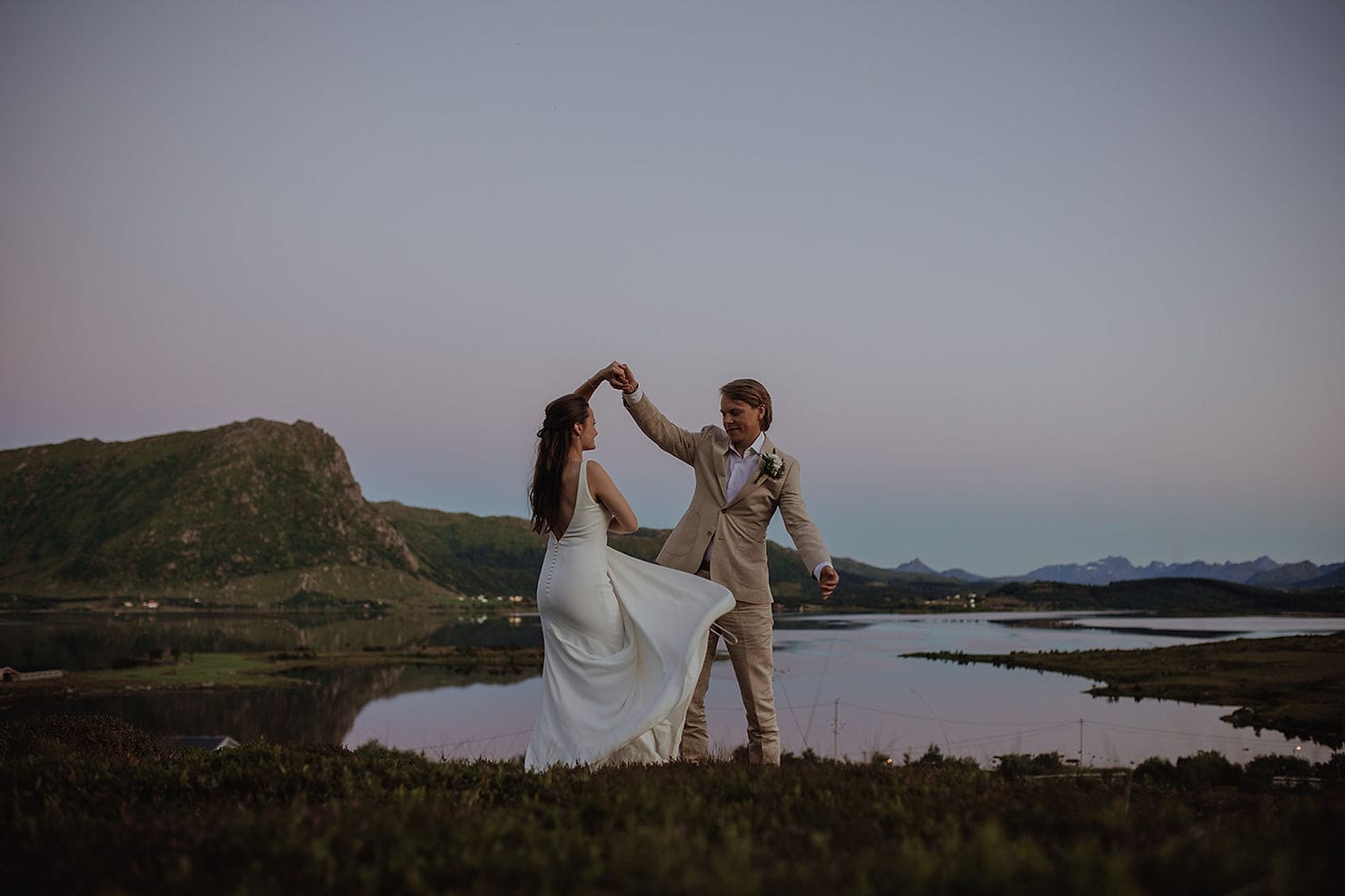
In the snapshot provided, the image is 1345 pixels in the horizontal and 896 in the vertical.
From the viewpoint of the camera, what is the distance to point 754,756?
759cm

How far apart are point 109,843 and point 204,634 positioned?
13851cm

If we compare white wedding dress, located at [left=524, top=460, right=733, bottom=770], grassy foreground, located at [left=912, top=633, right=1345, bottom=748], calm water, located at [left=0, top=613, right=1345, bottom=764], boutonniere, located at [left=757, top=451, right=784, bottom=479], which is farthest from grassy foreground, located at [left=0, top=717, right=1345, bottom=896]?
grassy foreground, located at [left=912, top=633, right=1345, bottom=748]

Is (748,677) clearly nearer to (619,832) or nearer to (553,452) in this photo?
(553,452)

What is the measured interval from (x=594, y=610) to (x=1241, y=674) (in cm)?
8008

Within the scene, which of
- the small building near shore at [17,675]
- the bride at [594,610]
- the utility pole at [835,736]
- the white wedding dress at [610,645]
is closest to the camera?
the white wedding dress at [610,645]

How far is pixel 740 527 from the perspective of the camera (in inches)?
320

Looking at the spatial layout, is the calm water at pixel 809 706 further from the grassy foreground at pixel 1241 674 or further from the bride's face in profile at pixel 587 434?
the bride's face in profile at pixel 587 434

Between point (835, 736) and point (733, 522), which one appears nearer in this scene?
point (733, 522)

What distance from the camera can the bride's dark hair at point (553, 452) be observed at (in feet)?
25.2

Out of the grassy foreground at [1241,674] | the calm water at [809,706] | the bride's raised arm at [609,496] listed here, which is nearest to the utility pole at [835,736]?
the calm water at [809,706]

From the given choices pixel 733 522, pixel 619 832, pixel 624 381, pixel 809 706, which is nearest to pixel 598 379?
pixel 624 381

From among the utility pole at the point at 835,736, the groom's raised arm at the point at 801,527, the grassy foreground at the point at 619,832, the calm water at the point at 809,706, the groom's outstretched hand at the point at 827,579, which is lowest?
the calm water at the point at 809,706

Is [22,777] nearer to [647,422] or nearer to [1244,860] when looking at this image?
[647,422]

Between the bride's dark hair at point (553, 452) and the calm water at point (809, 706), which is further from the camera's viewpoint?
the calm water at point (809, 706)
